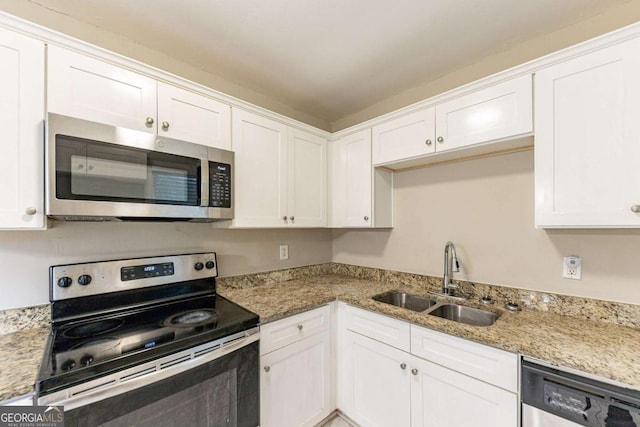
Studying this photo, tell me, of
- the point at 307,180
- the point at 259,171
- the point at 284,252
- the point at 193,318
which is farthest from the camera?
the point at 284,252

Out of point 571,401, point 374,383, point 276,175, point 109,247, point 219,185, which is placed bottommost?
point 374,383

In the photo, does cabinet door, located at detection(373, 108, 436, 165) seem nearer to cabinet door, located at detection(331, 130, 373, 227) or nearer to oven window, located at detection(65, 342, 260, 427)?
cabinet door, located at detection(331, 130, 373, 227)

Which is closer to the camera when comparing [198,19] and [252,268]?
[198,19]

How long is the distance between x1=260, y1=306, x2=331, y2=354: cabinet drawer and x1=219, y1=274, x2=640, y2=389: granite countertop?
0.17ft

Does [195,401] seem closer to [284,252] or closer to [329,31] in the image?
[284,252]

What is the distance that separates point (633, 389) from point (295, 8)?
203 centimetres

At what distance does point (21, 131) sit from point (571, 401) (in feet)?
7.64

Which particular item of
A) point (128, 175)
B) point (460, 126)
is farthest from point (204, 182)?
point (460, 126)

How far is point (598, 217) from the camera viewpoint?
113 centimetres

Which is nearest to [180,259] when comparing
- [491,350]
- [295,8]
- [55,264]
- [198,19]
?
[55,264]

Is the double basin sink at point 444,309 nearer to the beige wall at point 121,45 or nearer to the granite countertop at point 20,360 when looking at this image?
the granite countertop at point 20,360

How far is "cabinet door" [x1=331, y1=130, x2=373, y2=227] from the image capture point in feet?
6.72

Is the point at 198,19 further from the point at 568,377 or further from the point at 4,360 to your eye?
the point at 568,377

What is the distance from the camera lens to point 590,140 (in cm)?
115
